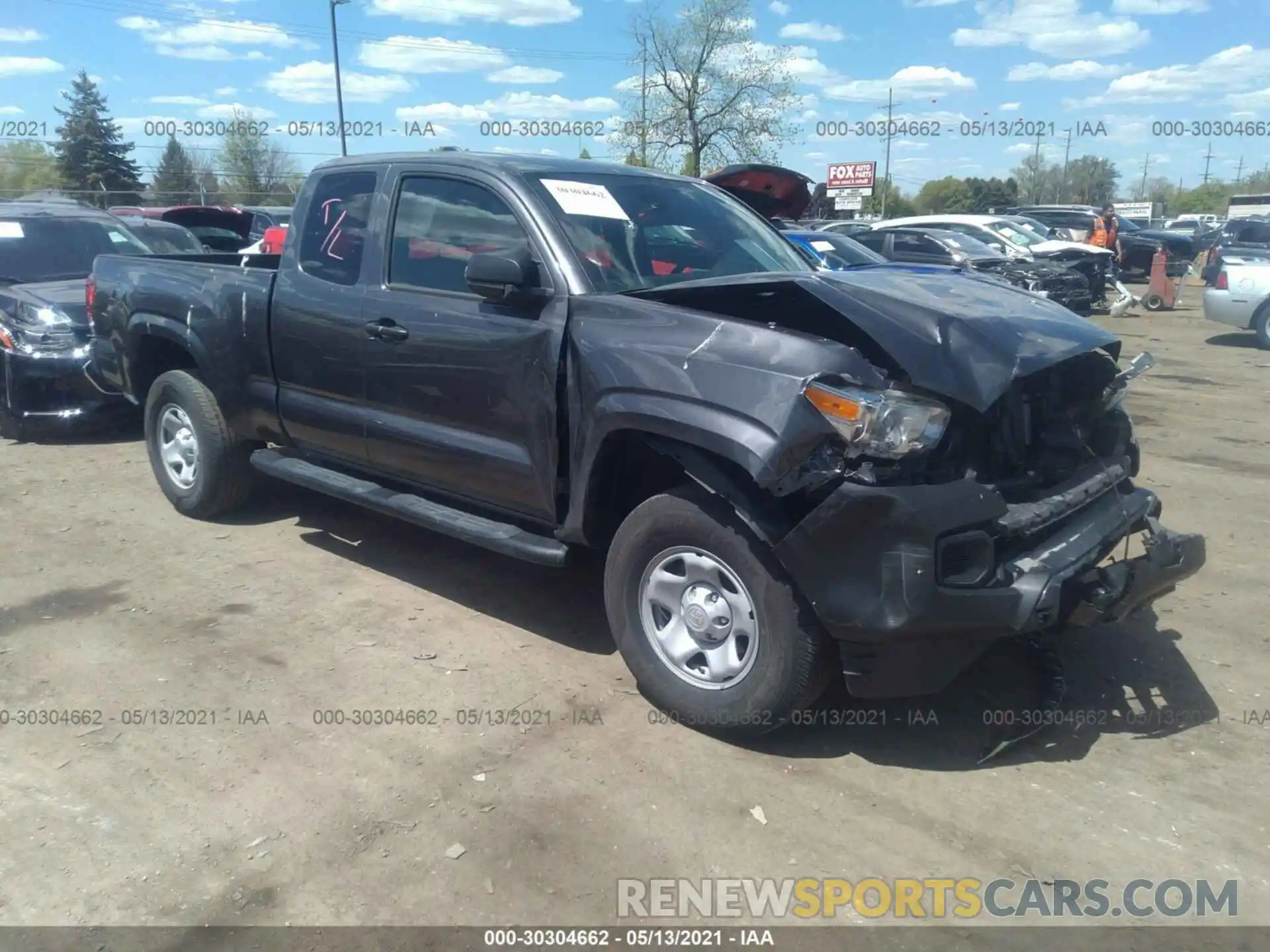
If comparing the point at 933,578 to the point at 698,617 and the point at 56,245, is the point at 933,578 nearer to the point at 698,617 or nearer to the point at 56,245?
the point at 698,617

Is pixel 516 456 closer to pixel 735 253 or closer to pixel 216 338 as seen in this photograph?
pixel 735 253

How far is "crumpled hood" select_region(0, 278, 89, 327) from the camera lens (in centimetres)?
773

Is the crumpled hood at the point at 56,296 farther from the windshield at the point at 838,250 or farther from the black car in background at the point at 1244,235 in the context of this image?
the black car in background at the point at 1244,235

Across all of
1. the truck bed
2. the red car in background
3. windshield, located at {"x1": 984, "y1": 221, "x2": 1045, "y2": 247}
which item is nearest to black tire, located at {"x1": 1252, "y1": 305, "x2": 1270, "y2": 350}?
windshield, located at {"x1": 984, "y1": 221, "x2": 1045, "y2": 247}

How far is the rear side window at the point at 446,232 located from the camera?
14.1 ft

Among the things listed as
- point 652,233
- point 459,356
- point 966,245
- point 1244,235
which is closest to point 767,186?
point 652,233

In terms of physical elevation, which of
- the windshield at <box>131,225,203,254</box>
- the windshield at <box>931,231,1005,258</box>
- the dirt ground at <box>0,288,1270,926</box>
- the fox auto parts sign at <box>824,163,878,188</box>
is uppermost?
the fox auto parts sign at <box>824,163,878,188</box>

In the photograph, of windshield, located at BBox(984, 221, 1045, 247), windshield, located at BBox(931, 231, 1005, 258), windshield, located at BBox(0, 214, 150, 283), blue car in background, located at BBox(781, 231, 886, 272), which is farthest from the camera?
windshield, located at BBox(984, 221, 1045, 247)

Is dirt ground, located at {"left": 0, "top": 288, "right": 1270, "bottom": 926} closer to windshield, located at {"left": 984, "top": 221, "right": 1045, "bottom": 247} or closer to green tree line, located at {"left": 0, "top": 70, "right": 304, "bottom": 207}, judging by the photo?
windshield, located at {"left": 984, "top": 221, "right": 1045, "bottom": 247}

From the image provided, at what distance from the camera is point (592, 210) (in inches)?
169

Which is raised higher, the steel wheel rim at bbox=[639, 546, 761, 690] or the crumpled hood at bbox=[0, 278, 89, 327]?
the crumpled hood at bbox=[0, 278, 89, 327]

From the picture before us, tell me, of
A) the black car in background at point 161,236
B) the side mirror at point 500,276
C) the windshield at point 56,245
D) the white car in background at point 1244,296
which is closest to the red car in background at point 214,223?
the black car in background at point 161,236

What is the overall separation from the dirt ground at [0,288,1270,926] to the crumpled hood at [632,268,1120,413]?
1.34 m

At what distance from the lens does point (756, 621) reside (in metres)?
3.43
